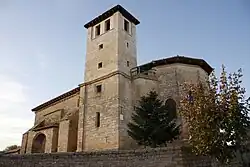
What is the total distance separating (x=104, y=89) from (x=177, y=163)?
12.4 m

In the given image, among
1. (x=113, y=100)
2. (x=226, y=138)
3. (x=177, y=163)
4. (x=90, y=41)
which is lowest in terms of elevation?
(x=177, y=163)

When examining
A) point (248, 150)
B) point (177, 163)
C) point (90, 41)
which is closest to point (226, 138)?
point (248, 150)

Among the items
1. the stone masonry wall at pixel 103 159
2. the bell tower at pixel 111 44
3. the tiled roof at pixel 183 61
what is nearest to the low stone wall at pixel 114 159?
the stone masonry wall at pixel 103 159

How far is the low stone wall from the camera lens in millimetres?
12099

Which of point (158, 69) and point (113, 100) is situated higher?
point (158, 69)

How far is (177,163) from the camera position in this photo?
12.1 meters

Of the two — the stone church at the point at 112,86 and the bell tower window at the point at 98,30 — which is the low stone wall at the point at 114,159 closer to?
the stone church at the point at 112,86

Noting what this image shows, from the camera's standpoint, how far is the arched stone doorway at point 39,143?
27094 millimetres

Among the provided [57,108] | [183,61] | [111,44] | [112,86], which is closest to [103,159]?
[112,86]

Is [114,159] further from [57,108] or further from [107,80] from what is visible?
[57,108]

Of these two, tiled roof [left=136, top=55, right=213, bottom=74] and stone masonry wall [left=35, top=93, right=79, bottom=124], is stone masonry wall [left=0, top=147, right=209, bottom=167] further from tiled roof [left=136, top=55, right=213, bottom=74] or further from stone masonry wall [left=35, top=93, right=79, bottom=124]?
stone masonry wall [left=35, top=93, right=79, bottom=124]

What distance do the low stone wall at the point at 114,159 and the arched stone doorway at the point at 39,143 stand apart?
557 inches

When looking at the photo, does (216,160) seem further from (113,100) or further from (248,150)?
(113,100)

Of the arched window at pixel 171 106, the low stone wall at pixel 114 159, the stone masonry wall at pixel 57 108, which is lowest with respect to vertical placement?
the low stone wall at pixel 114 159
